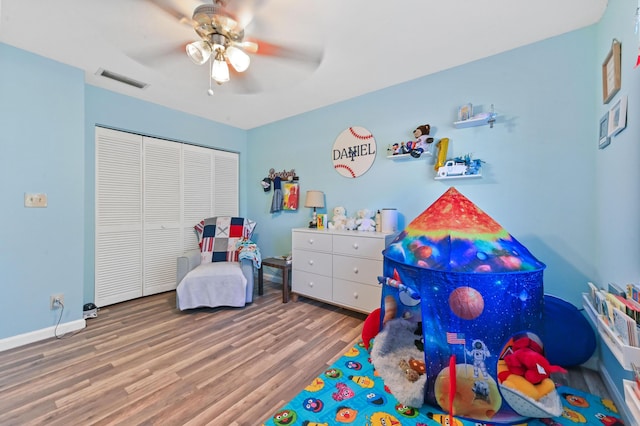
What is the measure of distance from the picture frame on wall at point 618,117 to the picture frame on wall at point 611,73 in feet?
0.38

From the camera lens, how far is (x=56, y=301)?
7.54 ft

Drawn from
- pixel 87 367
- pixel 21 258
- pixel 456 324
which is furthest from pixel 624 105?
→ pixel 21 258

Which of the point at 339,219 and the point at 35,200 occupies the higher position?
the point at 35,200

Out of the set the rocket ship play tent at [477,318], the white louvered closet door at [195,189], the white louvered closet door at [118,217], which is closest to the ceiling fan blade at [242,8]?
the rocket ship play tent at [477,318]

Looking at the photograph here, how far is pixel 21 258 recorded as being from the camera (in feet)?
7.07

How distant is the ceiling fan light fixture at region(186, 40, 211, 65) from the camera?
4.72 ft

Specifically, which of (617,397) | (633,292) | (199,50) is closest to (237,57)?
(199,50)

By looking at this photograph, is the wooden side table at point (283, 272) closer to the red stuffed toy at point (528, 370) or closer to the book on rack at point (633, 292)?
the red stuffed toy at point (528, 370)

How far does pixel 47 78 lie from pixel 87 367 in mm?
2465

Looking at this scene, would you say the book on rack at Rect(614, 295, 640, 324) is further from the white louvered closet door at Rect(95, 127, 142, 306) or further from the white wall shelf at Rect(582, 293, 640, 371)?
the white louvered closet door at Rect(95, 127, 142, 306)

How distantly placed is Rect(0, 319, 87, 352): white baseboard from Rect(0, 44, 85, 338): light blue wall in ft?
0.14

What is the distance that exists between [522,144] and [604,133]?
0.48 m

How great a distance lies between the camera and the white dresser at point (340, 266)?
248cm

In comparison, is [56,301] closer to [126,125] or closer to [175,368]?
[175,368]
